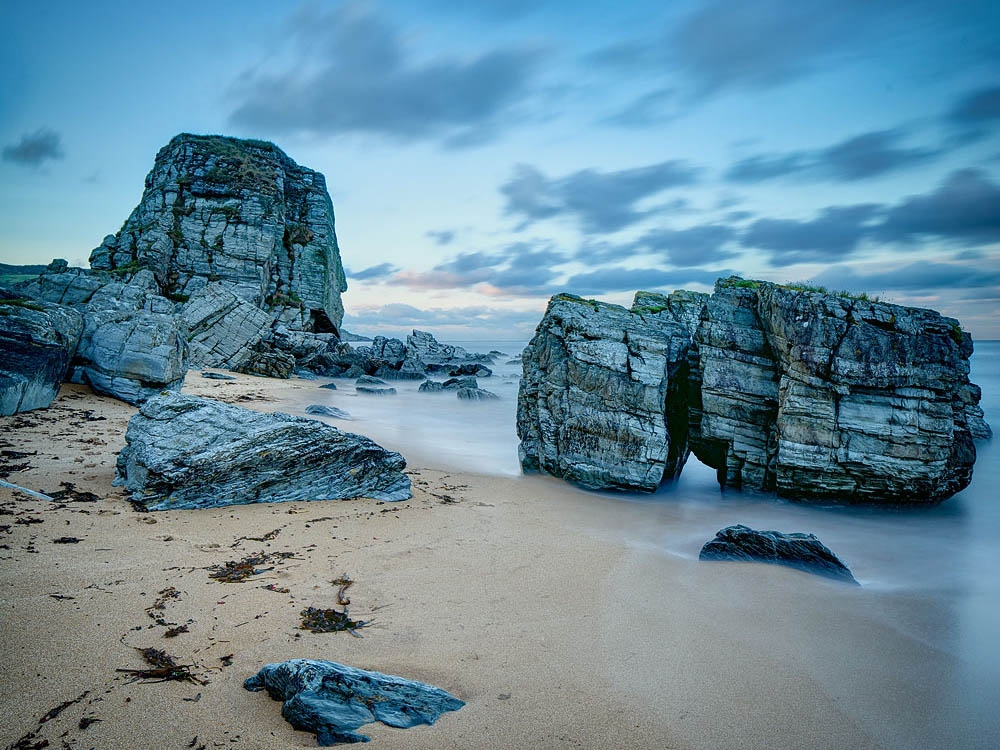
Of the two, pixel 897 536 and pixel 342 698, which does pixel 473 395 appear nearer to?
pixel 897 536

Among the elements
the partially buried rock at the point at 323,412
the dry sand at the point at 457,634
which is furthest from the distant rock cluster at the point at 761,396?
the partially buried rock at the point at 323,412

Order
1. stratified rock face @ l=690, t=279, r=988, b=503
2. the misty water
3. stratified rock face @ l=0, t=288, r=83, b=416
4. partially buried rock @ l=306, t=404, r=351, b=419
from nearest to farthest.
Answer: the misty water
stratified rock face @ l=690, t=279, r=988, b=503
stratified rock face @ l=0, t=288, r=83, b=416
partially buried rock @ l=306, t=404, r=351, b=419

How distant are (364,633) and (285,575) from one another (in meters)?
1.42

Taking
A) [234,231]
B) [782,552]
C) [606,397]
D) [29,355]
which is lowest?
[782,552]

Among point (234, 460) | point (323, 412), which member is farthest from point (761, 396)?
point (323, 412)

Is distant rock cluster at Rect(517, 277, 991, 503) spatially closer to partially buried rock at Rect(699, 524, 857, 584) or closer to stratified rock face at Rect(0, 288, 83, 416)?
partially buried rock at Rect(699, 524, 857, 584)

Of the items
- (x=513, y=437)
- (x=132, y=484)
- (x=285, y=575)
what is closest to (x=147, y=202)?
(x=513, y=437)

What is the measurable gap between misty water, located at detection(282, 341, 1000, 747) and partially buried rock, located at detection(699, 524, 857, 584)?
37 centimetres

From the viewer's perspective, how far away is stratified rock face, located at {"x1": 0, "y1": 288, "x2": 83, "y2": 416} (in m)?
9.70

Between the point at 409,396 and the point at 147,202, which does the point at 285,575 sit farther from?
the point at 147,202

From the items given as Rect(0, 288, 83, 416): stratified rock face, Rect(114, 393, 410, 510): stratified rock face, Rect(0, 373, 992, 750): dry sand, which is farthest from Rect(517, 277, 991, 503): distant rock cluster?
Rect(0, 288, 83, 416): stratified rock face

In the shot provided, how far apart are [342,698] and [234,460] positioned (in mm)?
4694

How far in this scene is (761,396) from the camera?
34.3 feet

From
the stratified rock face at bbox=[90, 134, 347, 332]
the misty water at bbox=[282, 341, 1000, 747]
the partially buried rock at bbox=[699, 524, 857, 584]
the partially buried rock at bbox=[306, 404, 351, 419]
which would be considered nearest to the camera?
the misty water at bbox=[282, 341, 1000, 747]
